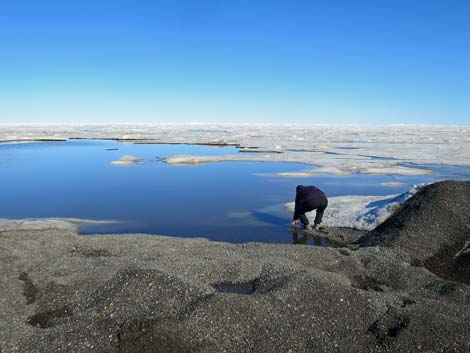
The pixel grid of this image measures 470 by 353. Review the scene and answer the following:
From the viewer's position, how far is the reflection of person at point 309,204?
8.68 m

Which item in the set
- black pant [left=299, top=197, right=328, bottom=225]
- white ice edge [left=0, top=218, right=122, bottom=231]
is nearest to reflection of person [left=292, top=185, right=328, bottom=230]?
black pant [left=299, top=197, right=328, bottom=225]

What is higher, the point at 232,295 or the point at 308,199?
the point at 308,199

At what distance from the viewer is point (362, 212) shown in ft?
30.9

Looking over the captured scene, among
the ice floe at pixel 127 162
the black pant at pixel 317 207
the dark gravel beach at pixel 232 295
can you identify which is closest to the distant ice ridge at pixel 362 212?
the black pant at pixel 317 207

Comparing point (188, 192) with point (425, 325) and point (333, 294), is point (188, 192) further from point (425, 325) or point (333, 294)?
point (425, 325)

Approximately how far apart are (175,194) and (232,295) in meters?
8.74

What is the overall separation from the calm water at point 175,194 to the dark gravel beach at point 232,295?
2036mm

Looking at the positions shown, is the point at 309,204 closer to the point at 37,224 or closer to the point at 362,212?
the point at 362,212

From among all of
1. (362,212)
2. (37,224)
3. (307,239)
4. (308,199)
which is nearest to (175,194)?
(37,224)

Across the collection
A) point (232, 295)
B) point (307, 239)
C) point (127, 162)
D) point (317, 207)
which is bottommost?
point (307, 239)

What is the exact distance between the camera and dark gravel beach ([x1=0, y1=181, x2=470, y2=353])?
4.09 m

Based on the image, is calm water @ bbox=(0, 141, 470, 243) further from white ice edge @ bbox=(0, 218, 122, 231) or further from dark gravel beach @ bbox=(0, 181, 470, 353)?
dark gravel beach @ bbox=(0, 181, 470, 353)

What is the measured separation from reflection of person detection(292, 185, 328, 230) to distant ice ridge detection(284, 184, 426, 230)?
0.51m

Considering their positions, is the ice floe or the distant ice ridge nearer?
the distant ice ridge
